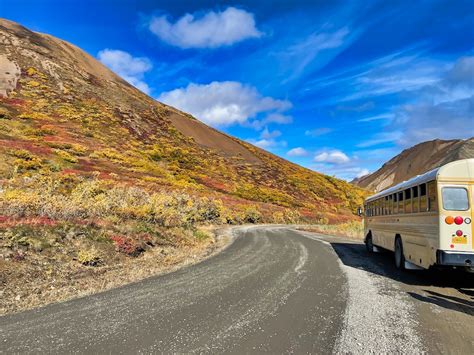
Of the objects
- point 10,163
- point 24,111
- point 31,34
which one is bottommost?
point 10,163

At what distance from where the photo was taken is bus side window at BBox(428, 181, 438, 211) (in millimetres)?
9202

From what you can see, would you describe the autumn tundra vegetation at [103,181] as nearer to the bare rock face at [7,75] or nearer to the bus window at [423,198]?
the bare rock face at [7,75]

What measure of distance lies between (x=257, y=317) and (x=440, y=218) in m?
5.29

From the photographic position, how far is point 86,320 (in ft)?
20.6

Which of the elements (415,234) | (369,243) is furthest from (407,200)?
(369,243)

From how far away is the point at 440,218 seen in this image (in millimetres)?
8898

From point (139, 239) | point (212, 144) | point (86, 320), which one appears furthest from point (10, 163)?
point (212, 144)

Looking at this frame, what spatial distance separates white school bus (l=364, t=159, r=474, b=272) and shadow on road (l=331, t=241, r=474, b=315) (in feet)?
1.52

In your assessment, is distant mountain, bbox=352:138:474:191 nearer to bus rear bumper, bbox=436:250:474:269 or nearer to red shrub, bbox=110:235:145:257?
bus rear bumper, bbox=436:250:474:269

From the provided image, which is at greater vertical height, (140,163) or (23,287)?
(140,163)

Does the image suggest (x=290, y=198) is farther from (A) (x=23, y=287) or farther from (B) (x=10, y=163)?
(A) (x=23, y=287)

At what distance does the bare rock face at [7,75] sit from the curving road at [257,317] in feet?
206

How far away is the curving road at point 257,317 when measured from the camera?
17.4 ft

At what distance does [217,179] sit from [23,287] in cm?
5303
